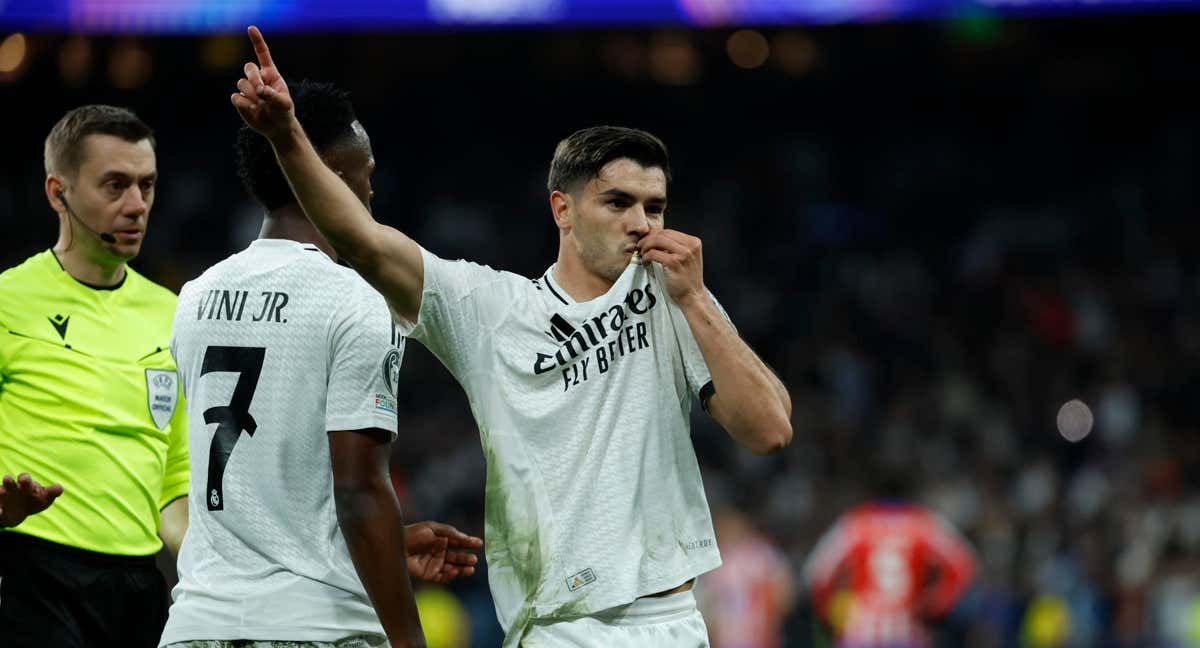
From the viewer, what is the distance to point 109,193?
470 cm

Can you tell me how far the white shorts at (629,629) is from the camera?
354cm

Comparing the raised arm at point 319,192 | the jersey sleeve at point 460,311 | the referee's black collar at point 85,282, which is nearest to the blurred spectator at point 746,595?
the referee's black collar at point 85,282

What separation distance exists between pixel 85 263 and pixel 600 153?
1.87 metres

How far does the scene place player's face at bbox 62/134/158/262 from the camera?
15.4 ft

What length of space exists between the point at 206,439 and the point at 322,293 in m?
0.44

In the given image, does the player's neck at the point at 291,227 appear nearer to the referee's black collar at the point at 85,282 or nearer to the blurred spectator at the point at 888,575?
the referee's black collar at the point at 85,282

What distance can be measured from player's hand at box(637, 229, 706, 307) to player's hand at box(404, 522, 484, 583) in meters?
0.92

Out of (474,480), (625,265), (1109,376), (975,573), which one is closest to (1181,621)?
(975,573)

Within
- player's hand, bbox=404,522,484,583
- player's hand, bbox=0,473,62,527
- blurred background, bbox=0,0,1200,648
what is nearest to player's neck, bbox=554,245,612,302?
player's hand, bbox=404,522,484,583

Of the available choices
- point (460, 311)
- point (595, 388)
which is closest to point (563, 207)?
point (460, 311)

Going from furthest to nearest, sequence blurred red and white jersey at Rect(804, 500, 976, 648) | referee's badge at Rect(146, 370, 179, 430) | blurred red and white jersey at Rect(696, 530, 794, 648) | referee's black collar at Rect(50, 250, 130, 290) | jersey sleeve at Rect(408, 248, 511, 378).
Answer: blurred red and white jersey at Rect(696, 530, 794, 648)
blurred red and white jersey at Rect(804, 500, 976, 648)
referee's black collar at Rect(50, 250, 130, 290)
referee's badge at Rect(146, 370, 179, 430)
jersey sleeve at Rect(408, 248, 511, 378)

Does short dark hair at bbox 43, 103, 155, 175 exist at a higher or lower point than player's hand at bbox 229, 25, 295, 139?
higher

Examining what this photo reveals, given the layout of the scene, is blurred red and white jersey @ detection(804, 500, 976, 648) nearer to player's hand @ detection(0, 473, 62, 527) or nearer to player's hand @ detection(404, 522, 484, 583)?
player's hand @ detection(404, 522, 484, 583)

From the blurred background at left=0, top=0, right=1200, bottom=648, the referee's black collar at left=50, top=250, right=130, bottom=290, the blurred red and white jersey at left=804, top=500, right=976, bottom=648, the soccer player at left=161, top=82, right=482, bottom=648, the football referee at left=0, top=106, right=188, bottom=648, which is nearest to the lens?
the soccer player at left=161, top=82, right=482, bottom=648
